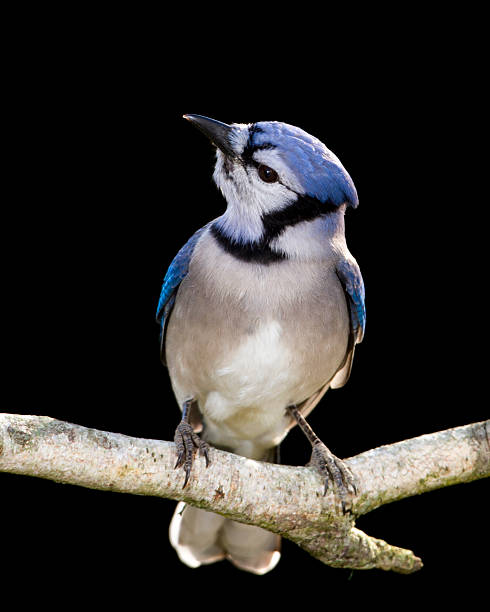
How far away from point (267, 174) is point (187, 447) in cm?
123

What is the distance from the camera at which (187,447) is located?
3617 millimetres

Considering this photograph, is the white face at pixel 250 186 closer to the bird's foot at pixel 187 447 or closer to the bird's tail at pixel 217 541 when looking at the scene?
the bird's foot at pixel 187 447

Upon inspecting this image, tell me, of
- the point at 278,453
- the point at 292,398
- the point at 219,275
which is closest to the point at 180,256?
the point at 219,275

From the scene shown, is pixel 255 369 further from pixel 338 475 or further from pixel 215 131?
pixel 215 131

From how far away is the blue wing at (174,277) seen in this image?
13.1 feet

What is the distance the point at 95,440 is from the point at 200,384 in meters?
0.79

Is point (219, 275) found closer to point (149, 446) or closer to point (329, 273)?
point (329, 273)

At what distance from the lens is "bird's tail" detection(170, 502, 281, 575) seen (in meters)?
4.25

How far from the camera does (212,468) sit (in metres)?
3.59

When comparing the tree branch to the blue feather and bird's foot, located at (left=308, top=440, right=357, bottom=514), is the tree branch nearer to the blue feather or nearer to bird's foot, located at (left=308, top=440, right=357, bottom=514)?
bird's foot, located at (left=308, top=440, right=357, bottom=514)

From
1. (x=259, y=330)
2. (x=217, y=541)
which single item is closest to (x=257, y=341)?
(x=259, y=330)

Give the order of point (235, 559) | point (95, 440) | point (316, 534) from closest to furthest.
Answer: point (95, 440) < point (316, 534) < point (235, 559)

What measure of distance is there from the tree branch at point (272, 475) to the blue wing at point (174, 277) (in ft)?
2.68

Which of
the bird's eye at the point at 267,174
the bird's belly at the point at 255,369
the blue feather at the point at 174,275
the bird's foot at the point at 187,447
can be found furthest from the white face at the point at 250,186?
the bird's foot at the point at 187,447
